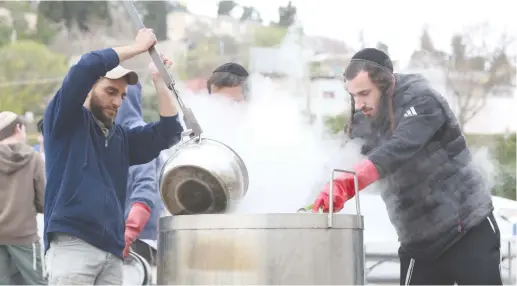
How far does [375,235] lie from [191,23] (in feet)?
7.95

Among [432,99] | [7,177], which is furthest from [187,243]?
[7,177]

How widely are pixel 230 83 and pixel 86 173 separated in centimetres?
129

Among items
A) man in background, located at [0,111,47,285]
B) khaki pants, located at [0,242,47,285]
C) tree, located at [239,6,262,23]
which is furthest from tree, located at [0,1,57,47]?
khaki pants, located at [0,242,47,285]

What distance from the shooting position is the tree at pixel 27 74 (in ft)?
36.5

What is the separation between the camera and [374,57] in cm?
324

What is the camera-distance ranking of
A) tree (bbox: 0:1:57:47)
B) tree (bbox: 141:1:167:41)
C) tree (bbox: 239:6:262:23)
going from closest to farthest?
tree (bbox: 239:6:262:23) < tree (bbox: 141:1:167:41) < tree (bbox: 0:1:57:47)

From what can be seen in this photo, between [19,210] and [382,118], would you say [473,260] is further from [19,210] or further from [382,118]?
[19,210]

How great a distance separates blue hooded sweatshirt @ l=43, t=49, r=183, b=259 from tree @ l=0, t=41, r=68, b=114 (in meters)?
7.91

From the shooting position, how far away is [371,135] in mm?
3541

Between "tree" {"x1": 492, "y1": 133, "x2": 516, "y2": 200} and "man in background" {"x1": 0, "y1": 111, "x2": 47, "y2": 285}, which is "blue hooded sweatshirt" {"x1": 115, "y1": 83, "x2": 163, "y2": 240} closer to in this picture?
"man in background" {"x1": 0, "y1": 111, "x2": 47, "y2": 285}

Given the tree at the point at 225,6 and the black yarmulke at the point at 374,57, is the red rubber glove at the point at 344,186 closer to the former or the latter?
the black yarmulke at the point at 374,57

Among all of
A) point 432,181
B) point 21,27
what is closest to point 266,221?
point 432,181

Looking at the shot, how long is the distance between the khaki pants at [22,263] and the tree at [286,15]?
6.85ft

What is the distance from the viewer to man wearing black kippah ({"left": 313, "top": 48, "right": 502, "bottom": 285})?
323 centimetres
